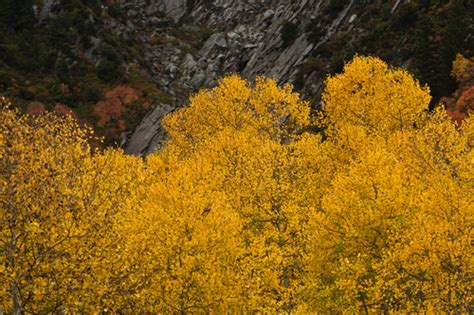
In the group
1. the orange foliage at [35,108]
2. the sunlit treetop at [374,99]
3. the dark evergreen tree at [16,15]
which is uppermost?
the sunlit treetop at [374,99]

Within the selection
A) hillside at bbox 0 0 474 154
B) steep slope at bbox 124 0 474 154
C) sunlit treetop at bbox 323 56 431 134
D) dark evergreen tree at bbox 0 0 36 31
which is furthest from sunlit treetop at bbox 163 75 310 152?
dark evergreen tree at bbox 0 0 36 31

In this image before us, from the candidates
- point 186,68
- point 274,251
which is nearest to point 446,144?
point 274,251

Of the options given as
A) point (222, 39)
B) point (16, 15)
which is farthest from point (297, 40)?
point (16, 15)

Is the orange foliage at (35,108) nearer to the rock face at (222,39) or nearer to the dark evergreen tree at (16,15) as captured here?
the rock face at (222,39)

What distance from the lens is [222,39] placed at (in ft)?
390

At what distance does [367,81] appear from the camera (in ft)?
175

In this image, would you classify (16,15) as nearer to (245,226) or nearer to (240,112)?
(240,112)

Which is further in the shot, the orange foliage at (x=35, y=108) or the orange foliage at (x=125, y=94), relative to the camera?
the orange foliage at (x=125, y=94)

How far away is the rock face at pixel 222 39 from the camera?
89.8 metres

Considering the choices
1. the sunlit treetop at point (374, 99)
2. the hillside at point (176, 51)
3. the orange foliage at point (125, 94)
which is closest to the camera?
the sunlit treetop at point (374, 99)

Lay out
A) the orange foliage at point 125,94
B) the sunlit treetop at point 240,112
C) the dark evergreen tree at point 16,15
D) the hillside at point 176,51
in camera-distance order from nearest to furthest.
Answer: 1. the sunlit treetop at point 240,112
2. the hillside at point 176,51
3. the orange foliage at point 125,94
4. the dark evergreen tree at point 16,15

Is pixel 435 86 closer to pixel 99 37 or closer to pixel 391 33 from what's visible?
pixel 391 33

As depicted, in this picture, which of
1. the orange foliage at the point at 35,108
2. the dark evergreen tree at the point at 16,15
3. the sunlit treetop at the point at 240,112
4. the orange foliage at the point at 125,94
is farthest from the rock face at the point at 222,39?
the sunlit treetop at the point at 240,112

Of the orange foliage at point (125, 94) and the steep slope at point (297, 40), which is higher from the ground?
the steep slope at point (297, 40)
